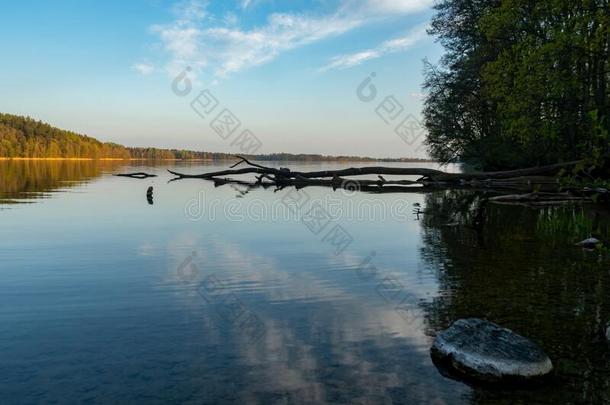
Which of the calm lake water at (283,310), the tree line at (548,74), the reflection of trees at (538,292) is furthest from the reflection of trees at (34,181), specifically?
the tree line at (548,74)

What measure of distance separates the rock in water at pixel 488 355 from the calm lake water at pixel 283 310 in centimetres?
23

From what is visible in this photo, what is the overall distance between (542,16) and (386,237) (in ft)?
54.2

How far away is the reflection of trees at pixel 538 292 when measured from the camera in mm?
6383

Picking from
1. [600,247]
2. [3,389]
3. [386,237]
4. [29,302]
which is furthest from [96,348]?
[386,237]

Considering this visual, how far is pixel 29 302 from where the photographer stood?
9.55 metres

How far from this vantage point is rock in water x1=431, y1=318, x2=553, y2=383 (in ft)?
19.9

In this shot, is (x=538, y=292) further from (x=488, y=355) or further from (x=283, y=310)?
(x=283, y=310)

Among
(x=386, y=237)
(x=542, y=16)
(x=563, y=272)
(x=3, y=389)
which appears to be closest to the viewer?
(x=3, y=389)

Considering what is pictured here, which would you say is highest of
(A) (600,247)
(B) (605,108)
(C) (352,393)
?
(B) (605,108)

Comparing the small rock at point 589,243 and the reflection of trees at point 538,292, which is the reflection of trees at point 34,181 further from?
the small rock at point 589,243

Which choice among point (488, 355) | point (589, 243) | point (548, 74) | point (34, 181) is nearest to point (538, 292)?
point (488, 355)

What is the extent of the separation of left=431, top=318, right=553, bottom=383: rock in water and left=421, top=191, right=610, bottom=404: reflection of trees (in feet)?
0.93

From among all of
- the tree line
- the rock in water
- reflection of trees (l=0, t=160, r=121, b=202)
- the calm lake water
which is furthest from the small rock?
reflection of trees (l=0, t=160, r=121, b=202)

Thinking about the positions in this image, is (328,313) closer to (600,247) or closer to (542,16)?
(600,247)
